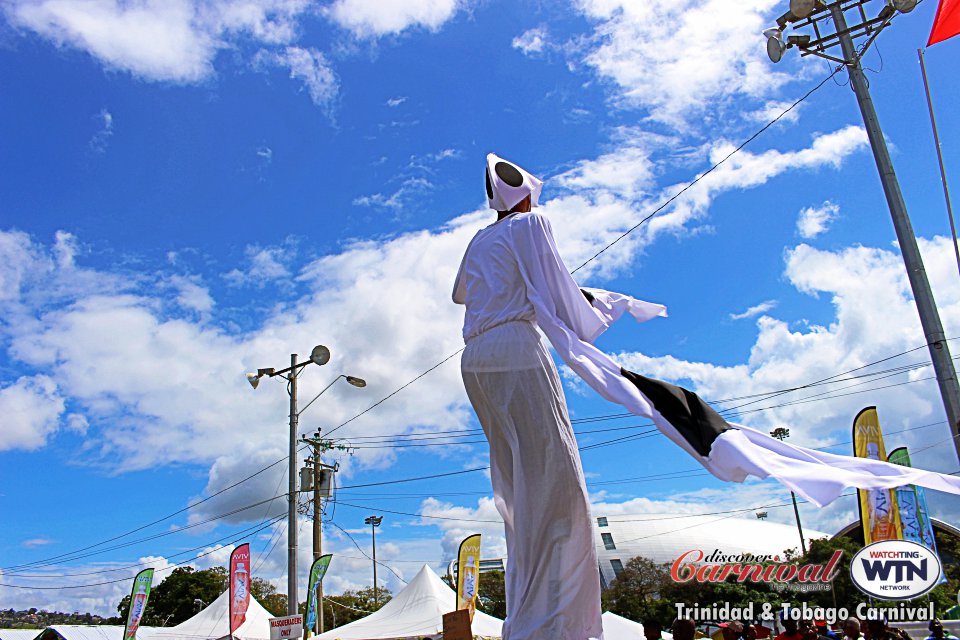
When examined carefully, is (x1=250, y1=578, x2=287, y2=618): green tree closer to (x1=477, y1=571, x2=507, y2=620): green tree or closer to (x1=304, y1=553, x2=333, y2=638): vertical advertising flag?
(x1=477, y1=571, x2=507, y2=620): green tree

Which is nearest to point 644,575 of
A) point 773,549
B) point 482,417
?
point 773,549

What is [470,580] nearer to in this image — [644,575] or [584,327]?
[584,327]

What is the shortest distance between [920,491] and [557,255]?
1018 centimetres

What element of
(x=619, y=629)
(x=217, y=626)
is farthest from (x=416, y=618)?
(x=619, y=629)

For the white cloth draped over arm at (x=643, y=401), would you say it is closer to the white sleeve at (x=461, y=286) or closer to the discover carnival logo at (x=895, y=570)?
the white sleeve at (x=461, y=286)

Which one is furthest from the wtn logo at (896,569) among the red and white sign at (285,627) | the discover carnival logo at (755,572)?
the red and white sign at (285,627)

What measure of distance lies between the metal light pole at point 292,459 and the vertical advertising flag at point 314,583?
5.90 meters

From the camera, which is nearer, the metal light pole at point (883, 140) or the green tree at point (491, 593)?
the metal light pole at point (883, 140)

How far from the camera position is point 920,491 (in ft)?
39.0

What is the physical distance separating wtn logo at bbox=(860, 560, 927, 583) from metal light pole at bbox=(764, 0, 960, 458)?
118cm

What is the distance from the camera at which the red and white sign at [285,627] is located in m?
17.1

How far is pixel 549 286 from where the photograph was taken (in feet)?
→ 14.6

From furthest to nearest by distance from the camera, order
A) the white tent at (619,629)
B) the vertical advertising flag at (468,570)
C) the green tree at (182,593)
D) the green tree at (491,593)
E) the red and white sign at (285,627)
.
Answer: the green tree at (182,593)
the green tree at (491,593)
the vertical advertising flag at (468,570)
the red and white sign at (285,627)
the white tent at (619,629)

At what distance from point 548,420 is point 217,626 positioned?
25.1m
